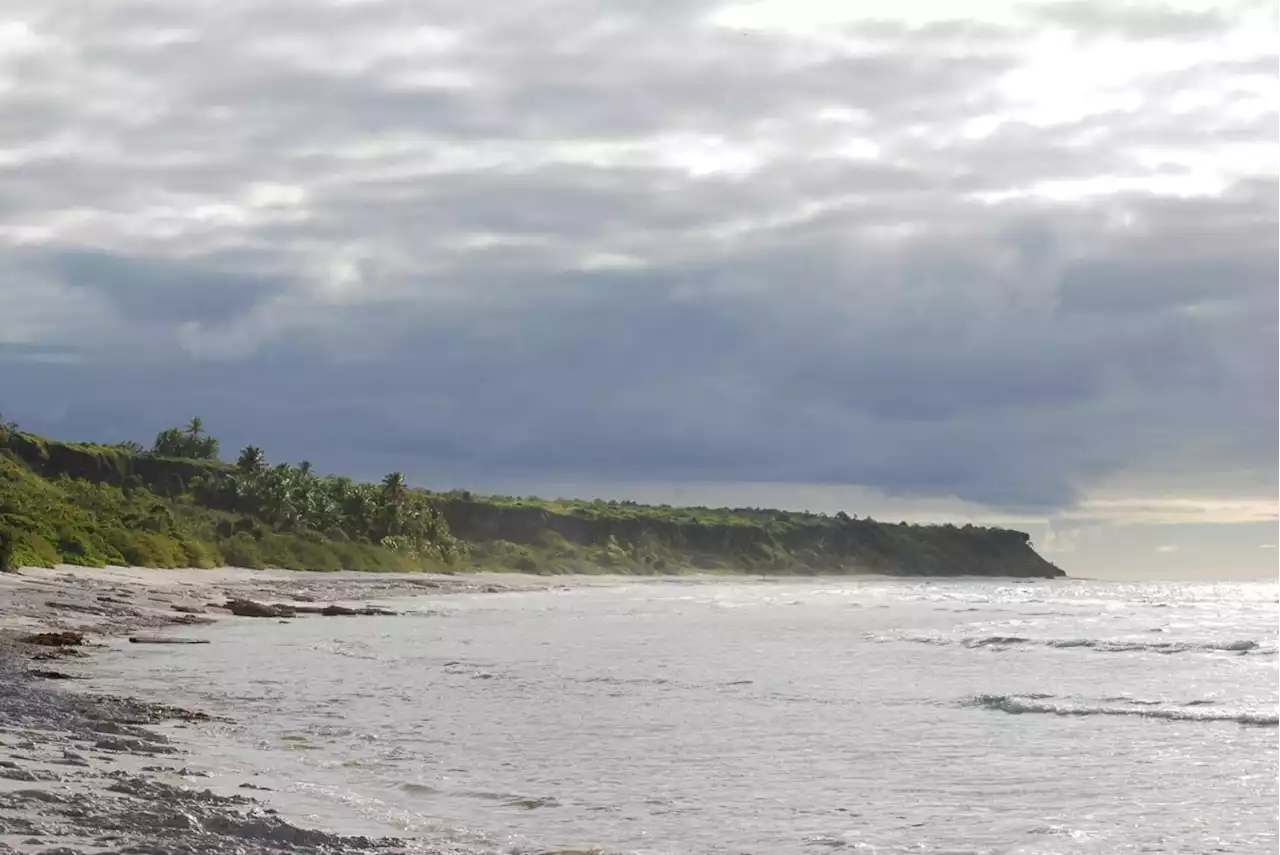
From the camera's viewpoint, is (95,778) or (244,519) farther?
(244,519)

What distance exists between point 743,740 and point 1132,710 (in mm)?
7930

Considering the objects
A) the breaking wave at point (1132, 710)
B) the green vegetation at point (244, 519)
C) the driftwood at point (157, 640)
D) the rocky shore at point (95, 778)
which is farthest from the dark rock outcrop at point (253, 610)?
the breaking wave at point (1132, 710)

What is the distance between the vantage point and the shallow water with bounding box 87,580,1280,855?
1322cm

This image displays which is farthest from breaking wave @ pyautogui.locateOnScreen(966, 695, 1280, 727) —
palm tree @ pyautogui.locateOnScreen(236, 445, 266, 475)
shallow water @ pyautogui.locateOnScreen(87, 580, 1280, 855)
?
palm tree @ pyautogui.locateOnScreen(236, 445, 266, 475)

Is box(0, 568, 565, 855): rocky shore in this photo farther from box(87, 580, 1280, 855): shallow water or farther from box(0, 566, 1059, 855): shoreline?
box(87, 580, 1280, 855): shallow water

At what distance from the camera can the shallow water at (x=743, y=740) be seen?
43.4 ft

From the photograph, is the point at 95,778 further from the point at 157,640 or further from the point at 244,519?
the point at 244,519

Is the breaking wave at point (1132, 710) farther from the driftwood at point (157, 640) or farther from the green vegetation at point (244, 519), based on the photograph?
the green vegetation at point (244, 519)

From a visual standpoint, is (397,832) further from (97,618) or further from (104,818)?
(97,618)

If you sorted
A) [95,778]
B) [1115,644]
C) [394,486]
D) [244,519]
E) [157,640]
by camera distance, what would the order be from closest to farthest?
1. [95,778]
2. [157,640]
3. [1115,644]
4. [244,519]
5. [394,486]

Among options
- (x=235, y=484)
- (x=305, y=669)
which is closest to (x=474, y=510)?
(x=235, y=484)

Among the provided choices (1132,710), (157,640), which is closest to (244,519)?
(157,640)

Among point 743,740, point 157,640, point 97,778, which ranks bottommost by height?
point 157,640

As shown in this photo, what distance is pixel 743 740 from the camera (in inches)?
770
